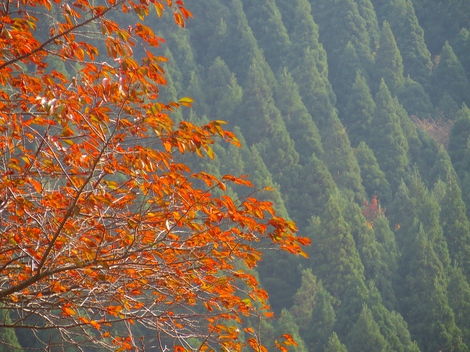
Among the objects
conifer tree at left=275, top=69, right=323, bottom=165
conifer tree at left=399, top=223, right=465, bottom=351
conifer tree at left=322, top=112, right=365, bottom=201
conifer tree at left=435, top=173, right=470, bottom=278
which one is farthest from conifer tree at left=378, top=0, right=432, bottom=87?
conifer tree at left=399, top=223, right=465, bottom=351

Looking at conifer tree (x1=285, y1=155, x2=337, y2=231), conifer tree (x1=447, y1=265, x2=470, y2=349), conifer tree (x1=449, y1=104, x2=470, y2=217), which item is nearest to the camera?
conifer tree (x1=447, y1=265, x2=470, y2=349)

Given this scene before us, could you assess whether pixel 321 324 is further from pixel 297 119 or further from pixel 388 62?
pixel 388 62

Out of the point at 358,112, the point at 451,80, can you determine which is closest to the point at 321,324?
the point at 358,112

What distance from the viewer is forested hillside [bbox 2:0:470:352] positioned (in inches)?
762

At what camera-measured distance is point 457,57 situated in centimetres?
3509

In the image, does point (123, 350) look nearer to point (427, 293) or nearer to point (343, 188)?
point (427, 293)

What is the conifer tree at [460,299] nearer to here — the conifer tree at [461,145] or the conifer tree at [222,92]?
the conifer tree at [461,145]

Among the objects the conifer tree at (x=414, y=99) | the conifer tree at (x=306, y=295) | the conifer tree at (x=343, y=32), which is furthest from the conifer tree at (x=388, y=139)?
the conifer tree at (x=306, y=295)

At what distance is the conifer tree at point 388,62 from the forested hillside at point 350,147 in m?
0.07

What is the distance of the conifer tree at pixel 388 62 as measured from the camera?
1259 inches

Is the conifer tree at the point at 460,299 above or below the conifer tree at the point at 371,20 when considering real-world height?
below

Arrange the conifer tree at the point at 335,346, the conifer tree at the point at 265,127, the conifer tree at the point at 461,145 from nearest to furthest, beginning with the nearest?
1. the conifer tree at the point at 335,346
2. the conifer tree at the point at 265,127
3. the conifer tree at the point at 461,145

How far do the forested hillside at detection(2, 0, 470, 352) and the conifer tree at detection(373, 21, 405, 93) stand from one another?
0.22ft

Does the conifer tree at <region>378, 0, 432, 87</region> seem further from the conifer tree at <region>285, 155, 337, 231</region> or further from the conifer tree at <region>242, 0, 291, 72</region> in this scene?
the conifer tree at <region>285, 155, 337, 231</region>
